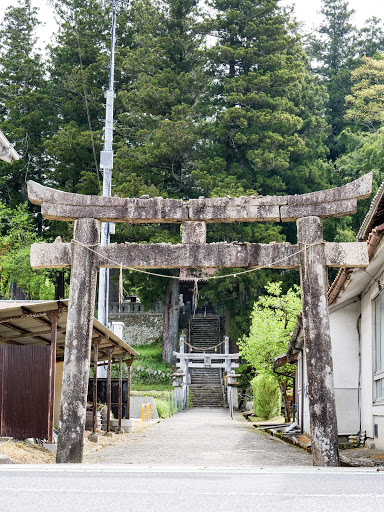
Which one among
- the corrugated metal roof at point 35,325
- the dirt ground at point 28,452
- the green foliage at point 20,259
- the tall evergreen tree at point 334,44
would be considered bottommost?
the dirt ground at point 28,452

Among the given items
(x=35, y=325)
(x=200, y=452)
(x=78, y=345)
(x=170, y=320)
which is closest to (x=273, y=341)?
(x=200, y=452)

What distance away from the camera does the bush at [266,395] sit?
28703mm

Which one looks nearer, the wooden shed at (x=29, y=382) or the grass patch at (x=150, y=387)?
the wooden shed at (x=29, y=382)

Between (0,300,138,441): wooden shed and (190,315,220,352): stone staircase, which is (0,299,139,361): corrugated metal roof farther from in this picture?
(190,315,220,352): stone staircase

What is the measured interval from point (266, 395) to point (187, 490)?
74.0 ft

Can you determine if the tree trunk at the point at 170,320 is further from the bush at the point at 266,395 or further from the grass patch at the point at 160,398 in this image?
the bush at the point at 266,395

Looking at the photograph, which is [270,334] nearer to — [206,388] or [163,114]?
[206,388]

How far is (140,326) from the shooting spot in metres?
48.5

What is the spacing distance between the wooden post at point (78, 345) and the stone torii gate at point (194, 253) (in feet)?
0.06

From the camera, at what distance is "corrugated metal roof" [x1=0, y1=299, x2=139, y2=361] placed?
12.8 m

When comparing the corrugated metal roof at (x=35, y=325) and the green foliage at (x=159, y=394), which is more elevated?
the corrugated metal roof at (x=35, y=325)

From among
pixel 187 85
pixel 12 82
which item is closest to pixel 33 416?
pixel 187 85

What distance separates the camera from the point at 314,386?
11.7m

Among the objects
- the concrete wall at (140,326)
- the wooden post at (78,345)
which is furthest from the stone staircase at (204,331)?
the wooden post at (78,345)
